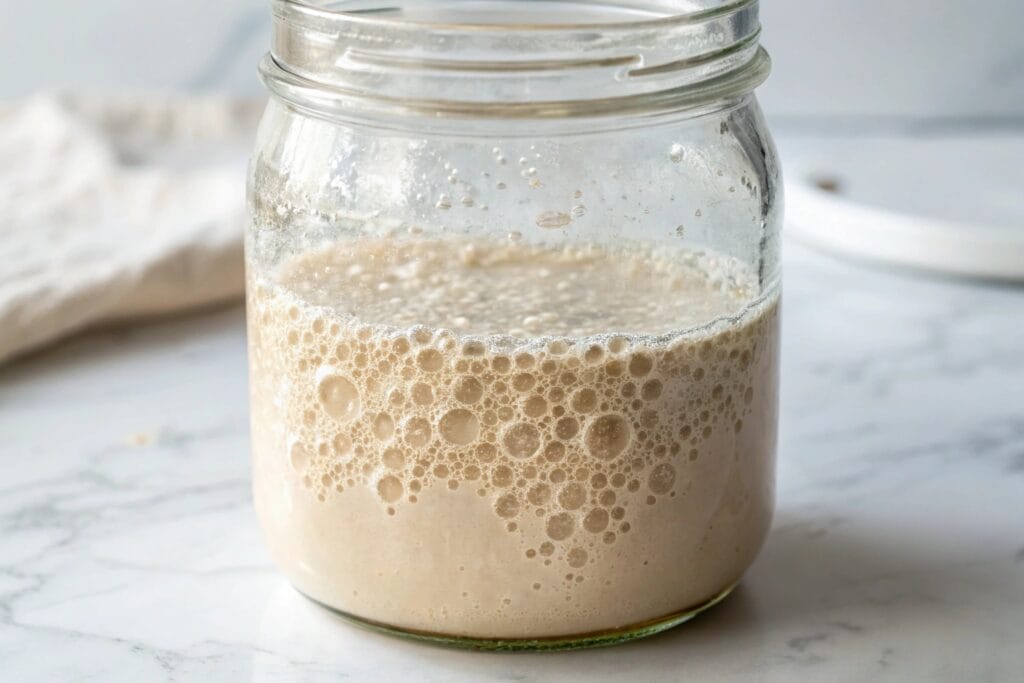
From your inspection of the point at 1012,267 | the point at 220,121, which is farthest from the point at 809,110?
the point at 220,121

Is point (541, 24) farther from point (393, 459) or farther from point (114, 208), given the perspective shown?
point (114, 208)

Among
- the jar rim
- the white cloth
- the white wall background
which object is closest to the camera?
the jar rim

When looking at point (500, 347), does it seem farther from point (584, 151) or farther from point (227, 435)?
point (227, 435)

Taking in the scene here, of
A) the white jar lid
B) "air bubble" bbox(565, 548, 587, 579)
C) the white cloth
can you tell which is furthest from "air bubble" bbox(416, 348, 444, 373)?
the white jar lid

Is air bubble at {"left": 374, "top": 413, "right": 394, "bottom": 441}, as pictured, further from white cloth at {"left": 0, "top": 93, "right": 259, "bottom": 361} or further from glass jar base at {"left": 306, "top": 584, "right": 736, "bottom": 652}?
white cloth at {"left": 0, "top": 93, "right": 259, "bottom": 361}

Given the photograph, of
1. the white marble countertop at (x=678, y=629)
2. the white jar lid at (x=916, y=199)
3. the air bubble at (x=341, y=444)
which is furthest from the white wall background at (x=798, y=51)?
the air bubble at (x=341, y=444)

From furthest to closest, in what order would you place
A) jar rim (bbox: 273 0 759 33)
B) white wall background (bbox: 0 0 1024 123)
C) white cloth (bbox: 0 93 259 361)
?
white wall background (bbox: 0 0 1024 123), white cloth (bbox: 0 93 259 361), jar rim (bbox: 273 0 759 33)
